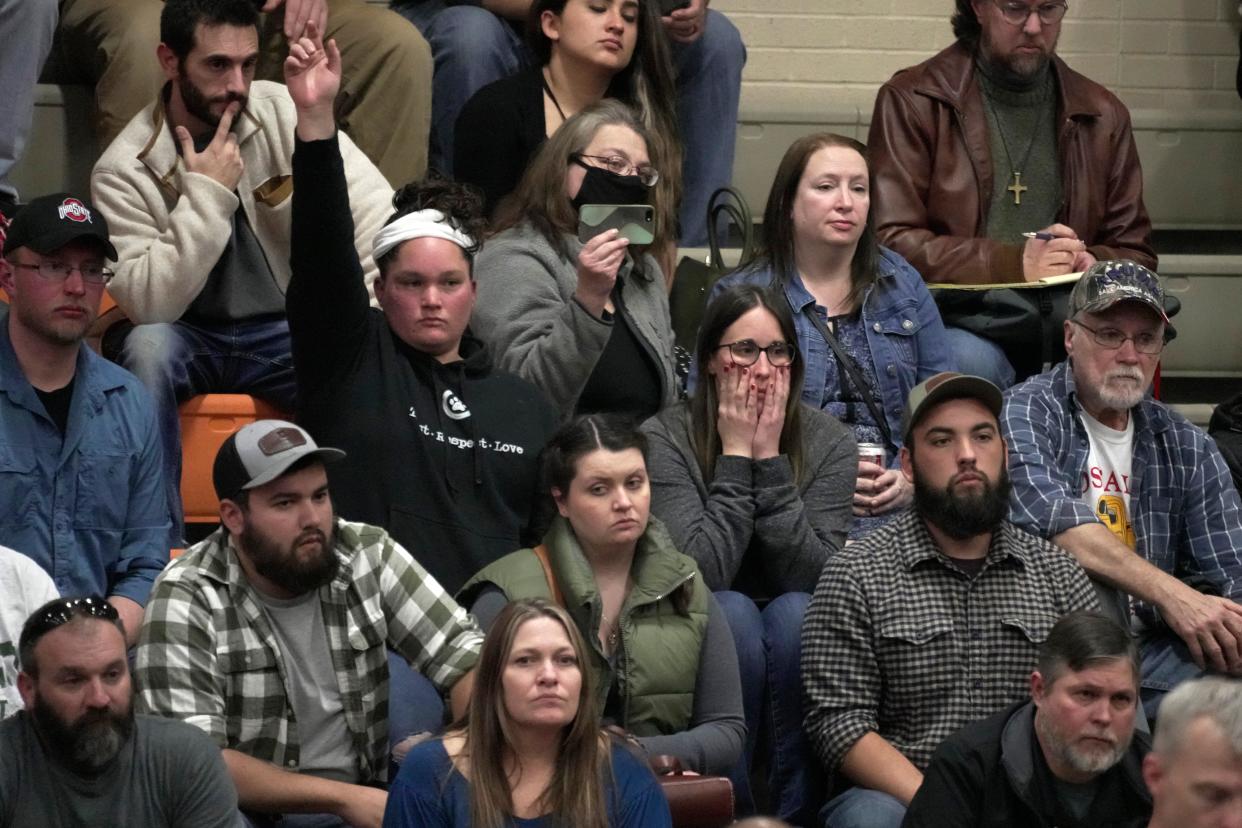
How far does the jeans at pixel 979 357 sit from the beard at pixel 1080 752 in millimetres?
1596

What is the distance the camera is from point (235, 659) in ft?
13.2

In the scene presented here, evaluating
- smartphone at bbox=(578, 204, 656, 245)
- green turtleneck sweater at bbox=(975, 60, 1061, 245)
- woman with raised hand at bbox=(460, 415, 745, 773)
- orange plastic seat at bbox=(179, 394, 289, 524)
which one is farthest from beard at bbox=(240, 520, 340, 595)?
green turtleneck sweater at bbox=(975, 60, 1061, 245)

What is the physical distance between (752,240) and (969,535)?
1.36 m

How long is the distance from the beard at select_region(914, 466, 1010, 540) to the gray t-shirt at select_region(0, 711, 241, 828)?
1.57m

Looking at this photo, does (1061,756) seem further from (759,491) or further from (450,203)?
(450,203)

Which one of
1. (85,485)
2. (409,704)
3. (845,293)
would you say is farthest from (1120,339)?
(85,485)

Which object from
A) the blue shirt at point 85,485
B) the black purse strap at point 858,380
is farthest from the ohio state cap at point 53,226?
the black purse strap at point 858,380

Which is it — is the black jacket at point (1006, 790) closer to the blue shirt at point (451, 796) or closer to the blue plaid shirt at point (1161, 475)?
the blue shirt at point (451, 796)

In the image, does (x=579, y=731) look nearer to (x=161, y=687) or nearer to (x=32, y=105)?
(x=161, y=687)

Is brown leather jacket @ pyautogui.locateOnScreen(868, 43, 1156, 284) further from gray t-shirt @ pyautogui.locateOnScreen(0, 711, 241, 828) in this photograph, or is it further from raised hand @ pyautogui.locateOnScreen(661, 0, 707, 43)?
gray t-shirt @ pyautogui.locateOnScreen(0, 711, 241, 828)

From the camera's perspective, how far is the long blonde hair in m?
3.73

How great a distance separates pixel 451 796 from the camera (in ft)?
12.3

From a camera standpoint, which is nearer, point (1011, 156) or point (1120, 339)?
point (1120, 339)

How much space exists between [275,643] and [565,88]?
2123 mm
